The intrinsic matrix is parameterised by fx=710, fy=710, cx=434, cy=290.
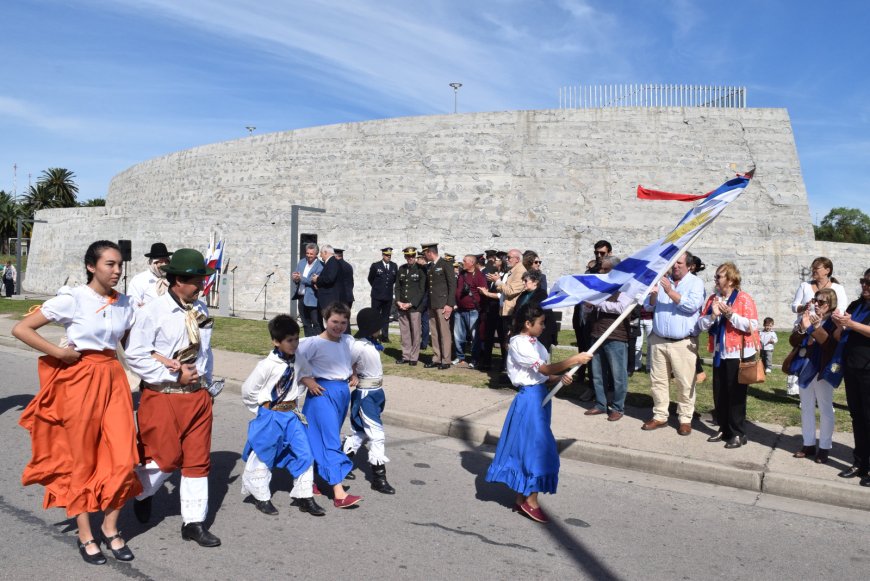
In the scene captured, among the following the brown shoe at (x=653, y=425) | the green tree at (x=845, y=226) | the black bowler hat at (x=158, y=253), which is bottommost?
the brown shoe at (x=653, y=425)

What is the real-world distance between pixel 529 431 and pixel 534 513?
1.90ft

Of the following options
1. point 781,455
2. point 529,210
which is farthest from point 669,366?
point 529,210

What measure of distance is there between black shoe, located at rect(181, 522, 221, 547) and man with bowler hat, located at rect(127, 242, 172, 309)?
168 cm

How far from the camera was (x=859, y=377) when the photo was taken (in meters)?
5.87

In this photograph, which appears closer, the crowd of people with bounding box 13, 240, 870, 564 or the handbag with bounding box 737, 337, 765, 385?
the crowd of people with bounding box 13, 240, 870, 564

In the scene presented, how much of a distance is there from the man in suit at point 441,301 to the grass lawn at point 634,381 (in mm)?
311

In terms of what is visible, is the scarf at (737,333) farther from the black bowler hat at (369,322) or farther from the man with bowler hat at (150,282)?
the man with bowler hat at (150,282)

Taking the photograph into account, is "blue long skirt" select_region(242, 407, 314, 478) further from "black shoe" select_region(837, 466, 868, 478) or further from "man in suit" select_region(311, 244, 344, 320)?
"man in suit" select_region(311, 244, 344, 320)

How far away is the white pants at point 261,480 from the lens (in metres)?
4.98

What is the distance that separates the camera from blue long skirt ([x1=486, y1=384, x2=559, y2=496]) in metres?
5.07

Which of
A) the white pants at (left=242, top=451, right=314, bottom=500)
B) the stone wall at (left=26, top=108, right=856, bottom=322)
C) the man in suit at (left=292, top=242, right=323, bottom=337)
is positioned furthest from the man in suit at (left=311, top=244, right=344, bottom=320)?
the stone wall at (left=26, top=108, right=856, bottom=322)

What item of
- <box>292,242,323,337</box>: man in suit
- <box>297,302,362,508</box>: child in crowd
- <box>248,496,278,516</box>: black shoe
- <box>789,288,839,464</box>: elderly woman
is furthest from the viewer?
<box>292,242,323,337</box>: man in suit

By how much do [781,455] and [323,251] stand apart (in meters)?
7.46

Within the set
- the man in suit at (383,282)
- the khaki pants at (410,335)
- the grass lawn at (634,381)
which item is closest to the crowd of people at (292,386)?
the grass lawn at (634,381)
